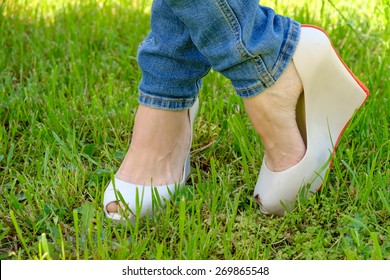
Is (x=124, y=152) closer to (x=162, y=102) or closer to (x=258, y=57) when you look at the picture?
(x=162, y=102)

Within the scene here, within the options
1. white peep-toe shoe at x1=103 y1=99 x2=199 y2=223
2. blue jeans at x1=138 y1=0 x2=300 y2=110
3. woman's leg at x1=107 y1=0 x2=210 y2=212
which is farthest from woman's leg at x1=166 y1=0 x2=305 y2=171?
white peep-toe shoe at x1=103 y1=99 x2=199 y2=223

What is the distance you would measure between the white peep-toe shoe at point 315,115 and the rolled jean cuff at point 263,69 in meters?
0.02

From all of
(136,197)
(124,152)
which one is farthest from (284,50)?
(124,152)

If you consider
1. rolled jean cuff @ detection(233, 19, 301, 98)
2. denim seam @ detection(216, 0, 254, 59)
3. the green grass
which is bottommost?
the green grass

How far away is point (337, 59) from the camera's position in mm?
1543

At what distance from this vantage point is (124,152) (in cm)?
181

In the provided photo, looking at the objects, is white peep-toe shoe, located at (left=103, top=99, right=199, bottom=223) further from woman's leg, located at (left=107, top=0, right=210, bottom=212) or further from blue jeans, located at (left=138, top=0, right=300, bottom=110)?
blue jeans, located at (left=138, top=0, right=300, bottom=110)

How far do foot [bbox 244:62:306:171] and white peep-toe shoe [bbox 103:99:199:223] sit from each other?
0.80ft

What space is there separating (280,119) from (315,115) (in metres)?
0.11

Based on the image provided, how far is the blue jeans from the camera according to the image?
1.30m

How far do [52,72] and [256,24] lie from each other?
3.28ft

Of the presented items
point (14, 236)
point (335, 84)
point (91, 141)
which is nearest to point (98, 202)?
point (14, 236)
